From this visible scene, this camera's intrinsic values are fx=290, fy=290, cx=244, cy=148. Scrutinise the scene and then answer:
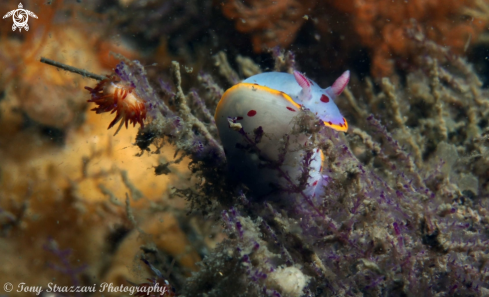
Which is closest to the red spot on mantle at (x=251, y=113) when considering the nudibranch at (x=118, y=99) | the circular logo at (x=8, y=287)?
the nudibranch at (x=118, y=99)

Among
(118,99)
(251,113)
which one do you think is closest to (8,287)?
(118,99)

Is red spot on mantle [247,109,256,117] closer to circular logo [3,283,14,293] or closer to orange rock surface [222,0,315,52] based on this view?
orange rock surface [222,0,315,52]

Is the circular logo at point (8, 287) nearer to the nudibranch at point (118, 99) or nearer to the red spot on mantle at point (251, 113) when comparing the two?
the nudibranch at point (118, 99)

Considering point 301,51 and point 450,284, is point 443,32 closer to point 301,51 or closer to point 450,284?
point 301,51

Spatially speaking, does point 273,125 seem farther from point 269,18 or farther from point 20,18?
point 20,18

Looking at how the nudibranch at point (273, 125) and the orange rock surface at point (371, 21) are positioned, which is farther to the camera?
the orange rock surface at point (371, 21)

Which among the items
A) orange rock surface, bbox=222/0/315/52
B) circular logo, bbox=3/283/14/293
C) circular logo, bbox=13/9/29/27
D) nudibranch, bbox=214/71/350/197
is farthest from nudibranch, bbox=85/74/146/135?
circular logo, bbox=3/283/14/293
